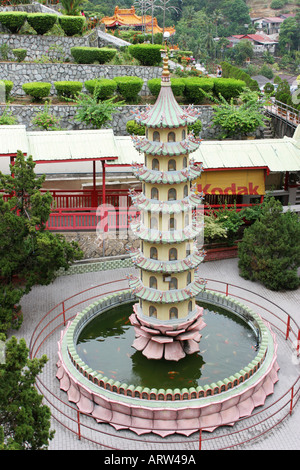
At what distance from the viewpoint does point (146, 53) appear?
39.5 meters

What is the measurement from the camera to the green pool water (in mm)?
18094

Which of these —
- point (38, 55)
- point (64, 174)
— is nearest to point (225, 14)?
point (38, 55)

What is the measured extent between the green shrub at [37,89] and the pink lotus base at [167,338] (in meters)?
19.8

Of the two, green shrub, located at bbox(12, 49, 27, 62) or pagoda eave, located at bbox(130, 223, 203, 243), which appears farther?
green shrub, located at bbox(12, 49, 27, 62)

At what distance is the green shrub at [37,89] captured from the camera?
113 feet

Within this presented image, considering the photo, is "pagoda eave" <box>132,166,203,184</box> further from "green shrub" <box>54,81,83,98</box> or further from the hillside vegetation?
the hillside vegetation

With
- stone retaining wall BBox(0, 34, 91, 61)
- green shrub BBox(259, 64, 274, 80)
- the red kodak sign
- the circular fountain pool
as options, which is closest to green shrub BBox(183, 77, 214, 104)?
stone retaining wall BBox(0, 34, 91, 61)

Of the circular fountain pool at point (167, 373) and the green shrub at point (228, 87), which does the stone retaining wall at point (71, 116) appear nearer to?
the green shrub at point (228, 87)

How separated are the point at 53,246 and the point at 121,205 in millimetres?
6483

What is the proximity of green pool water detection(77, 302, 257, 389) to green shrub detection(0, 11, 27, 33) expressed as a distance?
2578 cm

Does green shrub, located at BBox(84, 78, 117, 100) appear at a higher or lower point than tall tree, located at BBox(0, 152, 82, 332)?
higher

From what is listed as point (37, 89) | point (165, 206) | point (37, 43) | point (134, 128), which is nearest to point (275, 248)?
point (165, 206)

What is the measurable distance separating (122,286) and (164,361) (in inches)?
215

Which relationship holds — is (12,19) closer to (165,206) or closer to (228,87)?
(228,87)
